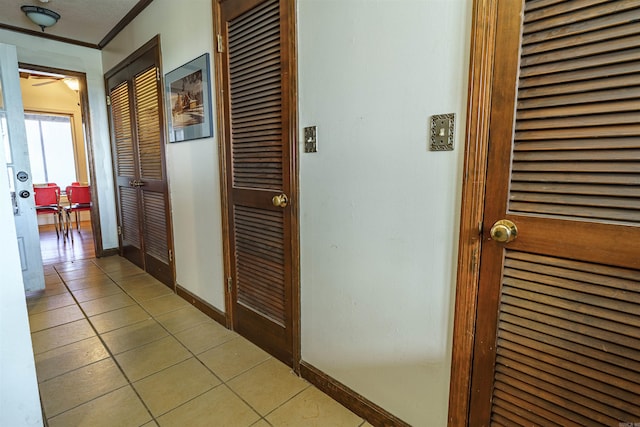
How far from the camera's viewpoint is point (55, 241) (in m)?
4.91

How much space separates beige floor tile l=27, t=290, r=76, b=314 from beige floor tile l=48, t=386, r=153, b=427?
148cm

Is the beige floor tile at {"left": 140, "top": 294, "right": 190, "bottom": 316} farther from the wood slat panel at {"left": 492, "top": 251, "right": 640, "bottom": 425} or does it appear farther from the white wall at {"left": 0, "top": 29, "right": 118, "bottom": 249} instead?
the wood slat panel at {"left": 492, "top": 251, "right": 640, "bottom": 425}

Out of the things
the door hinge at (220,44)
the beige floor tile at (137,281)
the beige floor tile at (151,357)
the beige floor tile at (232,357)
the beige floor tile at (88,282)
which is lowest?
the beige floor tile at (232,357)

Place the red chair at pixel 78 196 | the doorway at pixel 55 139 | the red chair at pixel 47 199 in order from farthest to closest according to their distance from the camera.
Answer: the doorway at pixel 55 139 → the red chair at pixel 78 196 → the red chair at pixel 47 199

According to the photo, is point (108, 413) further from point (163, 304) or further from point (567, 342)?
point (567, 342)

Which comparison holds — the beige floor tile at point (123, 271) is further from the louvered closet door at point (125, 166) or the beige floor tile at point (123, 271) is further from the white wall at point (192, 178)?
the white wall at point (192, 178)

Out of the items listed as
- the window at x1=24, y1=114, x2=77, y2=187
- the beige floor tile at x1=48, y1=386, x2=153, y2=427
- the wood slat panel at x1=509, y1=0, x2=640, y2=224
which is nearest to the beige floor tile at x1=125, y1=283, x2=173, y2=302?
the beige floor tile at x1=48, y1=386, x2=153, y2=427

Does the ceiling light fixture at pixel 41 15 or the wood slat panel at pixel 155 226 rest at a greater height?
the ceiling light fixture at pixel 41 15

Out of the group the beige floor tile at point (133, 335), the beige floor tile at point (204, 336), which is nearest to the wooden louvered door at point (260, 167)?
the beige floor tile at point (204, 336)

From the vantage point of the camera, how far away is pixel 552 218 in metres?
→ 0.87

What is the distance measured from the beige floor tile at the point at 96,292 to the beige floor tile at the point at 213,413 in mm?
1812

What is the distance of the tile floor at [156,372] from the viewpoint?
1451 millimetres

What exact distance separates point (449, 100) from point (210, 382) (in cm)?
173

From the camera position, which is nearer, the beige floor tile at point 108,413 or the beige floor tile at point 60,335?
the beige floor tile at point 108,413
